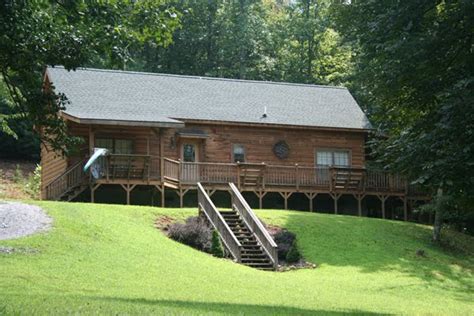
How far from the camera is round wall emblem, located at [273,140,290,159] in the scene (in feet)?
111

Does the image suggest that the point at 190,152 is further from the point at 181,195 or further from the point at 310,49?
the point at 310,49

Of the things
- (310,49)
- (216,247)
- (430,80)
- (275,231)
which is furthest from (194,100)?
(310,49)

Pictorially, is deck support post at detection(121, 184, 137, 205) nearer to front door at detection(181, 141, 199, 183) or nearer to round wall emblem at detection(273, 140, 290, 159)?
front door at detection(181, 141, 199, 183)

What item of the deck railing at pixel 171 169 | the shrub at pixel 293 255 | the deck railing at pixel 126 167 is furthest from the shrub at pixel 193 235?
the deck railing at pixel 171 169

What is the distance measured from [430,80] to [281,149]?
18.8m

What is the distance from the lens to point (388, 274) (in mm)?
21297

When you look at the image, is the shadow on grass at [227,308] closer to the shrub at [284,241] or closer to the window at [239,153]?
the shrub at [284,241]

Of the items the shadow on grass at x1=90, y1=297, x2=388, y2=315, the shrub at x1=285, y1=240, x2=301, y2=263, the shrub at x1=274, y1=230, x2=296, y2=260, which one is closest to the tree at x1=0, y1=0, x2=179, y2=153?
the shadow on grass at x1=90, y1=297, x2=388, y2=315

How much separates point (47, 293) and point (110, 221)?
32.3 feet

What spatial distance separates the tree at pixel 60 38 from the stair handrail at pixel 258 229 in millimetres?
10692

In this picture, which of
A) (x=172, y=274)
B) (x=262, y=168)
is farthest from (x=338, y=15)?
(x=172, y=274)

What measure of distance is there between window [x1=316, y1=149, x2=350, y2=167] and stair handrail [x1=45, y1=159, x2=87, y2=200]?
1199 centimetres

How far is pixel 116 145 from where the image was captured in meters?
30.8

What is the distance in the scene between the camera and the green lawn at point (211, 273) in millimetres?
13008
